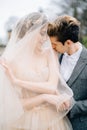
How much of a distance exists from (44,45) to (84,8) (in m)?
31.2

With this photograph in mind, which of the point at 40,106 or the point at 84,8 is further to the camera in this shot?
the point at 84,8

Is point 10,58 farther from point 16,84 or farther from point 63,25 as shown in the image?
point 63,25

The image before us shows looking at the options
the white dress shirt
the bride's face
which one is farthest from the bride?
the white dress shirt

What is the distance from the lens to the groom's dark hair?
4859 millimetres

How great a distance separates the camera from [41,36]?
16.1 feet

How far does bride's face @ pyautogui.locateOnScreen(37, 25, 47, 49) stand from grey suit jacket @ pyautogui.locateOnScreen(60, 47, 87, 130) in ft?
1.34

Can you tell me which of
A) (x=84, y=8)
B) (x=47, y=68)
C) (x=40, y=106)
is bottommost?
(x=84, y=8)

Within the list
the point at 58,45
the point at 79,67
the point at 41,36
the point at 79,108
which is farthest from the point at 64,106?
the point at 41,36

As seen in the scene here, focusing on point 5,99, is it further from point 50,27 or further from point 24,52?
point 50,27

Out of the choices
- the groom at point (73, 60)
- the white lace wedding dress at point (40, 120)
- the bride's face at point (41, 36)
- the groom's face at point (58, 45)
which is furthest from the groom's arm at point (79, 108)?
the bride's face at point (41, 36)

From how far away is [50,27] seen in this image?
4.88 metres

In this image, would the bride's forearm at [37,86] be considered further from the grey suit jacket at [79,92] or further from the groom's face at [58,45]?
the groom's face at [58,45]

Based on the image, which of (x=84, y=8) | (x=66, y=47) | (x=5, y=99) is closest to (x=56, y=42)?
(x=66, y=47)

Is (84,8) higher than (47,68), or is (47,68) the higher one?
(47,68)
